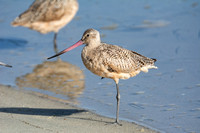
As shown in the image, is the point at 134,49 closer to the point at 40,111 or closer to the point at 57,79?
the point at 57,79

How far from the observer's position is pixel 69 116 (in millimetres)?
5816

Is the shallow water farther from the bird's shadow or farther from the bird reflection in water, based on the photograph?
the bird's shadow

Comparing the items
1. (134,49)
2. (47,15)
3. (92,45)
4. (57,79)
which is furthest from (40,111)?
(47,15)

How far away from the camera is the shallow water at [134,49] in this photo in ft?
20.7

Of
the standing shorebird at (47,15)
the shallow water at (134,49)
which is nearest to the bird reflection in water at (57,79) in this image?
the shallow water at (134,49)

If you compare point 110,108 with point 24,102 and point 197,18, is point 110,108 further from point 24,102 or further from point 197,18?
point 197,18

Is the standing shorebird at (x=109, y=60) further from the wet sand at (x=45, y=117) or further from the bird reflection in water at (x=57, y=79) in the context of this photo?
the bird reflection in water at (x=57, y=79)

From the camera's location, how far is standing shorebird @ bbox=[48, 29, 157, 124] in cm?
575

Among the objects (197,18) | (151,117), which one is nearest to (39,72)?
(151,117)

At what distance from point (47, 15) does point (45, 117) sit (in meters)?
4.87

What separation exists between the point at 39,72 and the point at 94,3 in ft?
16.0

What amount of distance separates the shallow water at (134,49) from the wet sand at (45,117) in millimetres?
327

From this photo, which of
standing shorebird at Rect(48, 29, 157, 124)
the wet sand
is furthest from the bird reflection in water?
standing shorebird at Rect(48, 29, 157, 124)

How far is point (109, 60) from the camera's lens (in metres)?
5.75
